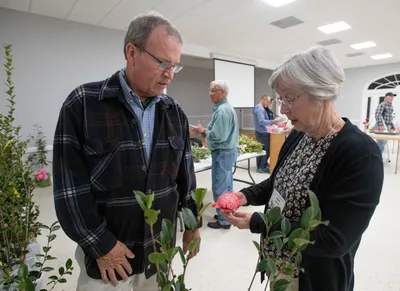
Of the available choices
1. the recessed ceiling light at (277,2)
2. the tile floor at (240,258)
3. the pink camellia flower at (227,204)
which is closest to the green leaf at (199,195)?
the pink camellia flower at (227,204)

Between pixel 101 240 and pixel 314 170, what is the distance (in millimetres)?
801

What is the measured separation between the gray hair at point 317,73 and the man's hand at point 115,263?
870 millimetres

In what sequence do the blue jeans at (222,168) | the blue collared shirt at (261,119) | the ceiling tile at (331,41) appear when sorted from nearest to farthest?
1. the blue jeans at (222,168)
2. the blue collared shirt at (261,119)
3. the ceiling tile at (331,41)

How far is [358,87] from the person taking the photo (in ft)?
34.9

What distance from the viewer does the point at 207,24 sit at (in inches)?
197

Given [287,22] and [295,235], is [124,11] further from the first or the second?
[295,235]

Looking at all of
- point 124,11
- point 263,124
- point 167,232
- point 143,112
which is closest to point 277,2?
point 263,124

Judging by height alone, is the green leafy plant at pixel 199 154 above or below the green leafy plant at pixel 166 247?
below

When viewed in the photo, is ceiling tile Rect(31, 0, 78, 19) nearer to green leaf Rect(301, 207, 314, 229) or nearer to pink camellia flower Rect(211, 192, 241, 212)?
pink camellia flower Rect(211, 192, 241, 212)

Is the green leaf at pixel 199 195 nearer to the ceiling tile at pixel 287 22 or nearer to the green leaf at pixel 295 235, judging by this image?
the green leaf at pixel 295 235

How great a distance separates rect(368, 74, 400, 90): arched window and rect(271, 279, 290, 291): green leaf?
1234 cm

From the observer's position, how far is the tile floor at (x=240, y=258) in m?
1.97

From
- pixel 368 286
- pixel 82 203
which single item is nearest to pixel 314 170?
pixel 82 203

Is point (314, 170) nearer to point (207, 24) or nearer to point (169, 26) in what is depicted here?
point (169, 26)
